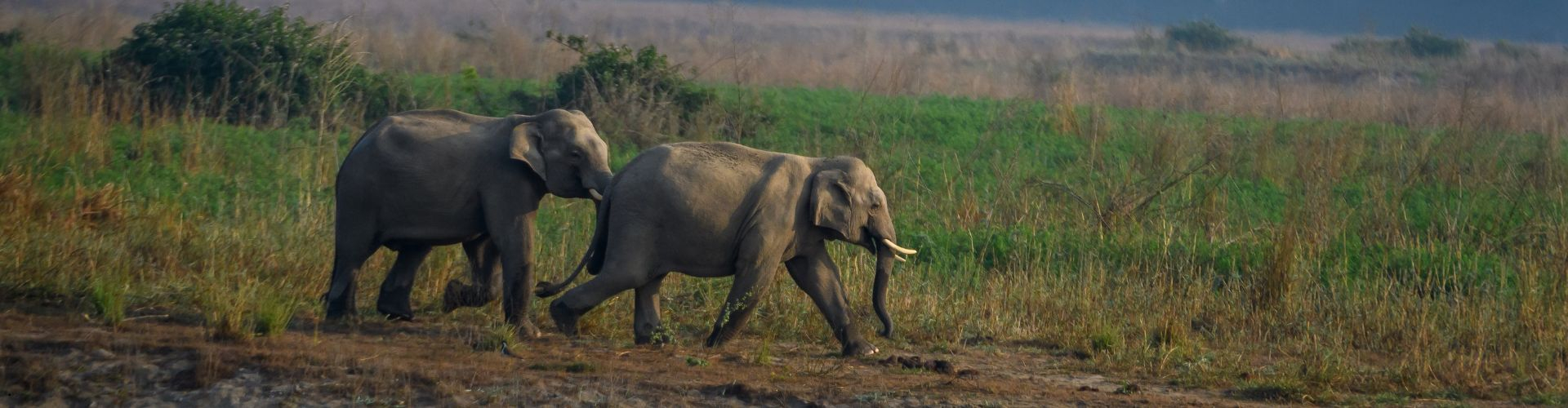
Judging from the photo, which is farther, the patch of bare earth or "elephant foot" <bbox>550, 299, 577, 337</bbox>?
"elephant foot" <bbox>550, 299, 577, 337</bbox>

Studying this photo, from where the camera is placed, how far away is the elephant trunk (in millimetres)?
7625

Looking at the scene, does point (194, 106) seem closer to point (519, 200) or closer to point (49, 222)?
point (49, 222)

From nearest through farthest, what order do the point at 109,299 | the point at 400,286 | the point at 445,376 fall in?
the point at 445,376 < the point at 109,299 < the point at 400,286

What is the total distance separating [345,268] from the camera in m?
7.71

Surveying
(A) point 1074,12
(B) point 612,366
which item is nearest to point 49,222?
(B) point 612,366

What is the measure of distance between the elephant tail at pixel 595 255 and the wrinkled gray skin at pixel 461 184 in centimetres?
13

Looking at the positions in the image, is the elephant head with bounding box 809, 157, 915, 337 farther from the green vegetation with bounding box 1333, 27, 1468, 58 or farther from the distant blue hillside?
the distant blue hillside

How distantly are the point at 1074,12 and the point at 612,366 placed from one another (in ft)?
179

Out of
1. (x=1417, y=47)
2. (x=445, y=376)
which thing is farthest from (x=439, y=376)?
(x=1417, y=47)

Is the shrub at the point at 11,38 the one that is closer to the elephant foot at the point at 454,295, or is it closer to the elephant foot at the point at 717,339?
the elephant foot at the point at 454,295

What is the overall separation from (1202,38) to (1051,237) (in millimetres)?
25618

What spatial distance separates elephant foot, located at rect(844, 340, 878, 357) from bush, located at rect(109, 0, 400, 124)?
7.50 m

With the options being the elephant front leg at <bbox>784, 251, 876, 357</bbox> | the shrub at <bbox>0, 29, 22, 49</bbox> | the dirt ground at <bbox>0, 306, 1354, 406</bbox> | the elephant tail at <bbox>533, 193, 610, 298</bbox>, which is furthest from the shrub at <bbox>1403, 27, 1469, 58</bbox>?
the elephant tail at <bbox>533, 193, 610, 298</bbox>

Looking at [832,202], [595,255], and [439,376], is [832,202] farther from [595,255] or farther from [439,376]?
[439,376]
